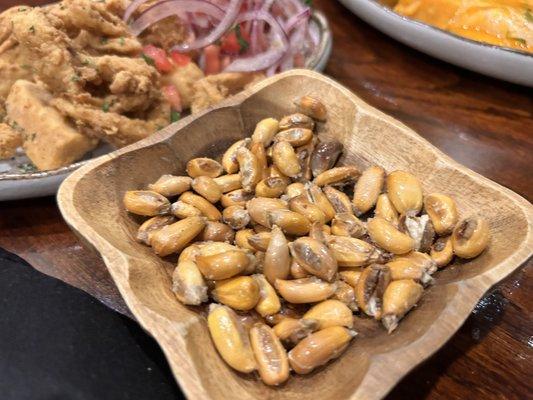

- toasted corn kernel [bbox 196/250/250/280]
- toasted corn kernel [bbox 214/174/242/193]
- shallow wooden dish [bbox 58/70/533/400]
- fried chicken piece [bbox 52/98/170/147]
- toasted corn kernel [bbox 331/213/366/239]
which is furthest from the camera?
fried chicken piece [bbox 52/98/170/147]

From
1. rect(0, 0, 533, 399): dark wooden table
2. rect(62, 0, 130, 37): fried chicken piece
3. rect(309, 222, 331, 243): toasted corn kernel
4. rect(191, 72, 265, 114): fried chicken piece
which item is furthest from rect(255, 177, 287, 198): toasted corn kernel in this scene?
rect(62, 0, 130, 37): fried chicken piece

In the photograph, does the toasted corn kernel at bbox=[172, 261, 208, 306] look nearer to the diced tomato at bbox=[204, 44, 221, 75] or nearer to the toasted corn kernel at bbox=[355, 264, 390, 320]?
the toasted corn kernel at bbox=[355, 264, 390, 320]

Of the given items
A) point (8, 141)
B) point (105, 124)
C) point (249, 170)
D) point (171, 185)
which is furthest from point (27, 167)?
point (249, 170)

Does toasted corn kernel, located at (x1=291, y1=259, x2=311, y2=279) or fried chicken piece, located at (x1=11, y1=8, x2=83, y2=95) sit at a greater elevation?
fried chicken piece, located at (x1=11, y1=8, x2=83, y2=95)

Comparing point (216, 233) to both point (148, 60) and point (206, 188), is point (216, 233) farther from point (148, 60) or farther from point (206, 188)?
point (148, 60)

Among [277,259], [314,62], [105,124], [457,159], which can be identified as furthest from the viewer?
[314,62]

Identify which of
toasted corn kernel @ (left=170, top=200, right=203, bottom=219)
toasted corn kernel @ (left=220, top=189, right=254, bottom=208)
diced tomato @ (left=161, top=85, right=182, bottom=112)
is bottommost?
diced tomato @ (left=161, top=85, right=182, bottom=112)
